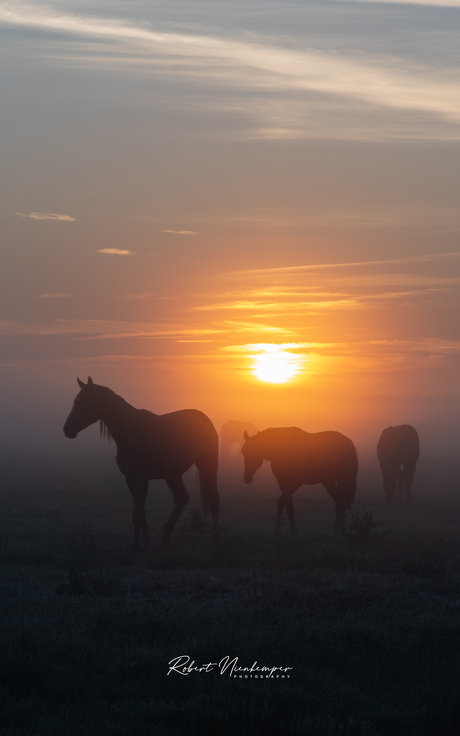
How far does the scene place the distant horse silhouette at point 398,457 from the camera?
93.3ft

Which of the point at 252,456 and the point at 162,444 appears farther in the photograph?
the point at 252,456

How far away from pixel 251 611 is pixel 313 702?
2.32m

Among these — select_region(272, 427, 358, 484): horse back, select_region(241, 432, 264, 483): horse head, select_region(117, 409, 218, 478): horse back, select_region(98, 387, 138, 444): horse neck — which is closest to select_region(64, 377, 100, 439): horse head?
select_region(98, 387, 138, 444): horse neck

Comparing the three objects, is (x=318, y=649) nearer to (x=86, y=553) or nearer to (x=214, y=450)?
(x=86, y=553)

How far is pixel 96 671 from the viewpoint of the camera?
6129mm

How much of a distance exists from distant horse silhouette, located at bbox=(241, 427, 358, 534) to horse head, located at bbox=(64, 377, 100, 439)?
4.79 meters

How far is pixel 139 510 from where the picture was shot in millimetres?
13125

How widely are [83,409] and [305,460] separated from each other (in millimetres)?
6328

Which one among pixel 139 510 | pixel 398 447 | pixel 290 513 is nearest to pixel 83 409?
pixel 139 510

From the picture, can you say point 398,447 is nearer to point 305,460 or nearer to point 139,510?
point 305,460

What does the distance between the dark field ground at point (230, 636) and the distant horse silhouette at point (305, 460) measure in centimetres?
338

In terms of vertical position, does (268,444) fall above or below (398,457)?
above

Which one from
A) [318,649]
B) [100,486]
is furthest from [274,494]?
[318,649]

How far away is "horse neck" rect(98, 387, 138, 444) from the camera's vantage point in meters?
13.5
